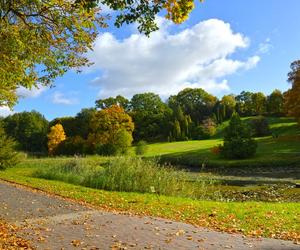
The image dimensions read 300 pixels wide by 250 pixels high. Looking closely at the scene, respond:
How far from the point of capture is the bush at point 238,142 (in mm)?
48812

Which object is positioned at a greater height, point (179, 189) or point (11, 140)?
point (11, 140)

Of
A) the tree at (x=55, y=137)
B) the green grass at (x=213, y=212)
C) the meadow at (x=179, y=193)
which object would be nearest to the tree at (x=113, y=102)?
the tree at (x=55, y=137)

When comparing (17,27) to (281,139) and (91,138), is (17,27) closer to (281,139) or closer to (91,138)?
(281,139)

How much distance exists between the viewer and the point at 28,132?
10462 centimetres

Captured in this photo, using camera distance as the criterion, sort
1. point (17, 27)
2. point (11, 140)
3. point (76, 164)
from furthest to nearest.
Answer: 1. point (11, 140)
2. point (76, 164)
3. point (17, 27)

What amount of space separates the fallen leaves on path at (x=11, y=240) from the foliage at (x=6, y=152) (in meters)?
24.4

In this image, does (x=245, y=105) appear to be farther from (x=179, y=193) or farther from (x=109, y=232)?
(x=109, y=232)

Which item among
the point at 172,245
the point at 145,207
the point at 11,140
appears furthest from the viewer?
the point at 11,140

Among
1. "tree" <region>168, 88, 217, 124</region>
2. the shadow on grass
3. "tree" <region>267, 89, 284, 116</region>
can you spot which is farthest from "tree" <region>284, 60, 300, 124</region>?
"tree" <region>168, 88, 217, 124</region>

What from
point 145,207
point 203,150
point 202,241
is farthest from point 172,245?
point 203,150

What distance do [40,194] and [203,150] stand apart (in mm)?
41852

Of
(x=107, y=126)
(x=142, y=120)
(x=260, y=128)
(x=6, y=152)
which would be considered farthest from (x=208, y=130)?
(x=6, y=152)

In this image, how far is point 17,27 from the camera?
14.0m

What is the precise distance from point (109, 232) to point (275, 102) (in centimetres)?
8974
